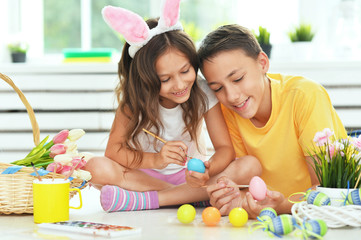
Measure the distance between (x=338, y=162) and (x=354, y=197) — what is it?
10 centimetres

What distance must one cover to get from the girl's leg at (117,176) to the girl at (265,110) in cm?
30

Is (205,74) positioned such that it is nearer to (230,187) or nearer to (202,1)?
(230,187)

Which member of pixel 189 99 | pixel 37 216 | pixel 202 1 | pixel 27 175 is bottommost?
pixel 37 216

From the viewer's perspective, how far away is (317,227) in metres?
1.25

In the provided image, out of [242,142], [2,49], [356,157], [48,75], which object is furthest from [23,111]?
[356,157]

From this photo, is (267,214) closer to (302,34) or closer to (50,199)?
(50,199)

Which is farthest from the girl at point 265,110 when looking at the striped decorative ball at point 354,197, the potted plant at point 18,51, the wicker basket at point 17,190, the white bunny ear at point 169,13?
the potted plant at point 18,51

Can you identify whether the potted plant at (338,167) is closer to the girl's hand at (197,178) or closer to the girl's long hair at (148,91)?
the girl's hand at (197,178)

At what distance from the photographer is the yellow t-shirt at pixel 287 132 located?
1.70 metres

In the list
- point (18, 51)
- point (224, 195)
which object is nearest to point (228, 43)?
point (224, 195)

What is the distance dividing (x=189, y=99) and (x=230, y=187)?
15.1 inches

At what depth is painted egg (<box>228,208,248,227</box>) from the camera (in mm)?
1432

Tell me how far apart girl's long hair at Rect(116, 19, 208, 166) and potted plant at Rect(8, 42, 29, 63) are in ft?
4.36

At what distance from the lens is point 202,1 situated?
10.0 feet
